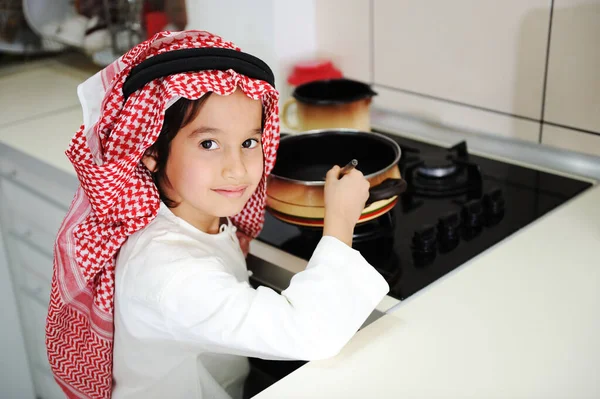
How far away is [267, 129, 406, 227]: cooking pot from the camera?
96 centimetres

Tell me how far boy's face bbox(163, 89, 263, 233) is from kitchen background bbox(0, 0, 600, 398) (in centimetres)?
58

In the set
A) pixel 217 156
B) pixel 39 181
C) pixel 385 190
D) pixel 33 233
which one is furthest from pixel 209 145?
pixel 33 233

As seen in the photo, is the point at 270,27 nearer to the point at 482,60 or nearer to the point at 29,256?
the point at 482,60

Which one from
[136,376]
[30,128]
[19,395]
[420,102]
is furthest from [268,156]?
Result: [19,395]

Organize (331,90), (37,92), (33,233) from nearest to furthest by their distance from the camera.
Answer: (331,90) < (33,233) < (37,92)

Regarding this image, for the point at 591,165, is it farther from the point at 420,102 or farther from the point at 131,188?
the point at 131,188

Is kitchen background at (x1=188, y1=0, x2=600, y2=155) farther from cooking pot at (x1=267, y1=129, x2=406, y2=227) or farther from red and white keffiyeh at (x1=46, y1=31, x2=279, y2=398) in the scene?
red and white keffiyeh at (x1=46, y1=31, x2=279, y2=398)

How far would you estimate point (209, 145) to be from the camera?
0.85 m

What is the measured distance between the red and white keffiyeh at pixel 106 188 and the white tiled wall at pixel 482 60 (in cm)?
54

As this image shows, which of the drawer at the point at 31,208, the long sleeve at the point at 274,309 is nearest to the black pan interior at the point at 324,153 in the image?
the long sleeve at the point at 274,309

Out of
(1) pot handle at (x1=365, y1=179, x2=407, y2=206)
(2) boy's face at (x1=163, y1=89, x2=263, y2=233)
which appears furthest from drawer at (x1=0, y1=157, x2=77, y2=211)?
(1) pot handle at (x1=365, y1=179, x2=407, y2=206)

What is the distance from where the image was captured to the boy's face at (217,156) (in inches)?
32.8

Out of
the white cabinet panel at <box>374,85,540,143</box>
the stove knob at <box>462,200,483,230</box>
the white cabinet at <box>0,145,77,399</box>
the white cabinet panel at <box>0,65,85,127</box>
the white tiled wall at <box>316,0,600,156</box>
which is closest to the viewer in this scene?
the stove knob at <box>462,200,483,230</box>

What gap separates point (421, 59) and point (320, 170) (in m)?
0.44
